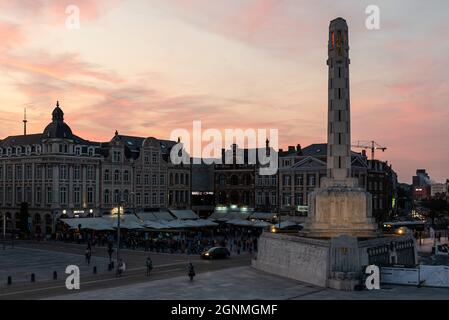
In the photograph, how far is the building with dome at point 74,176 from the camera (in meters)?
81.7

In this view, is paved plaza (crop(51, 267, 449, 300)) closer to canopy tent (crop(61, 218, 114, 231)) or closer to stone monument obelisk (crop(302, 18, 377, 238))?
stone monument obelisk (crop(302, 18, 377, 238))

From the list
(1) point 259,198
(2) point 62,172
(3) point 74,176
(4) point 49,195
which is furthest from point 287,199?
(4) point 49,195

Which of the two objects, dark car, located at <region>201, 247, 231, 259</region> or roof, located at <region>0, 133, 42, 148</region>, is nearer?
dark car, located at <region>201, 247, 231, 259</region>

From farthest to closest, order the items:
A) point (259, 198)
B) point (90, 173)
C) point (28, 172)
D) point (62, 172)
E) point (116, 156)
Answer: point (259, 198) < point (116, 156) < point (90, 173) < point (28, 172) < point (62, 172)

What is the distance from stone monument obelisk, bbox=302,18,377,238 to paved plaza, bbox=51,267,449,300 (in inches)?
273

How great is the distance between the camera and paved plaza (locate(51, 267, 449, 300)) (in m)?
34.4

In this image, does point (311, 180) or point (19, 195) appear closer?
point (19, 195)

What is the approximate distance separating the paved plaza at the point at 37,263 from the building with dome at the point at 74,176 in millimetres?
18327

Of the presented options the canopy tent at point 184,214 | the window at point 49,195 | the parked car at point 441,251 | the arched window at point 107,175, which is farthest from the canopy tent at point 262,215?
the parked car at point 441,251

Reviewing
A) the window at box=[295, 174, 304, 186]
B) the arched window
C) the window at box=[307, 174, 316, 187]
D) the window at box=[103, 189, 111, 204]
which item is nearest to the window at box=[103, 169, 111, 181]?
the arched window

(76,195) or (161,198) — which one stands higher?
(76,195)

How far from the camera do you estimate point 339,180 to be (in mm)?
47500

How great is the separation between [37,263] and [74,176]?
32.3m

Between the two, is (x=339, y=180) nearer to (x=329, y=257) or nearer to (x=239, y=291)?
(x=329, y=257)
